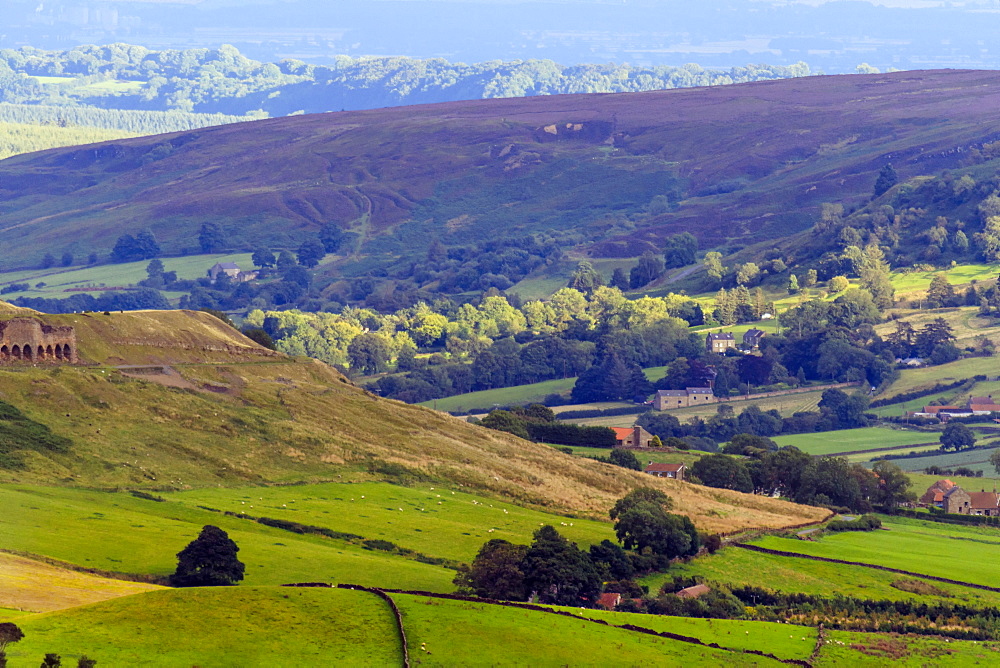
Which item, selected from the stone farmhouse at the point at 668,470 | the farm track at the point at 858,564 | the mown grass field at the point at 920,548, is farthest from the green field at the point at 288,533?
the stone farmhouse at the point at 668,470

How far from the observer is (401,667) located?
4809cm

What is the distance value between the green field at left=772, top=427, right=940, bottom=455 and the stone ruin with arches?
92.5 m

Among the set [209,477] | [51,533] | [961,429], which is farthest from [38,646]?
[961,429]

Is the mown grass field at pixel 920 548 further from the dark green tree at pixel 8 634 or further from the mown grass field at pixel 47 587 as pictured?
the dark green tree at pixel 8 634

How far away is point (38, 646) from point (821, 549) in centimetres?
5996

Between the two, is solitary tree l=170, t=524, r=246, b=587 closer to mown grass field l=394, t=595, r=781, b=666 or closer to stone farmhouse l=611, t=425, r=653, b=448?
mown grass field l=394, t=595, r=781, b=666

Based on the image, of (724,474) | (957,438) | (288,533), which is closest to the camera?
(288,533)

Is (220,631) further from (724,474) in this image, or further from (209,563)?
(724,474)

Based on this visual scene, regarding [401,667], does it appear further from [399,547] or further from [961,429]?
[961,429]

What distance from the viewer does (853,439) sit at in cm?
17975

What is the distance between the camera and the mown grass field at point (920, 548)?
90.1m

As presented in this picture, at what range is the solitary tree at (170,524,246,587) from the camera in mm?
62500

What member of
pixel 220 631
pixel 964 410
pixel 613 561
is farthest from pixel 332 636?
pixel 964 410

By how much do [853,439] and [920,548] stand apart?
81.5 meters
